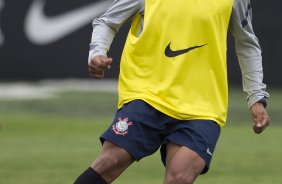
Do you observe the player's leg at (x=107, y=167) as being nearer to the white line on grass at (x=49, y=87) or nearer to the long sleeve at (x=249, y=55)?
the long sleeve at (x=249, y=55)

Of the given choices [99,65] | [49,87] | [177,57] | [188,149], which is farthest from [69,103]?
[99,65]

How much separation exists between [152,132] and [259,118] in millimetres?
764

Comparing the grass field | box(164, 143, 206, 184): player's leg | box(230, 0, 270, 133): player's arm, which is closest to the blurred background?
the grass field

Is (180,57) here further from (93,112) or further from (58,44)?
(58,44)

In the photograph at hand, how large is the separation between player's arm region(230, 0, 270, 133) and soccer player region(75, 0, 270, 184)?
0.12 m

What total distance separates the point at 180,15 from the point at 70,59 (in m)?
12.8

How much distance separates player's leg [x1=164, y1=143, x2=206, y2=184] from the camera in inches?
245

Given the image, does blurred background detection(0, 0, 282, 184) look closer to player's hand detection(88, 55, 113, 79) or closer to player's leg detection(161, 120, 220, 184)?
player's leg detection(161, 120, 220, 184)

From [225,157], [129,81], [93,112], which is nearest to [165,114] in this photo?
[129,81]

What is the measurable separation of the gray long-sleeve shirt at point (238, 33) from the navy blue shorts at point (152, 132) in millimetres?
427

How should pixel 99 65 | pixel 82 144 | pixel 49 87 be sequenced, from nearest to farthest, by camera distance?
pixel 99 65 < pixel 82 144 < pixel 49 87

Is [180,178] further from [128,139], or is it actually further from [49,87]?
[49,87]

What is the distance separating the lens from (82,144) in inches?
492

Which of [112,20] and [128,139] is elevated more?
[112,20]
